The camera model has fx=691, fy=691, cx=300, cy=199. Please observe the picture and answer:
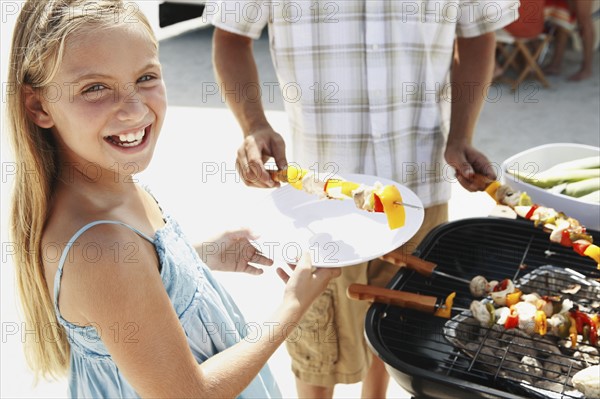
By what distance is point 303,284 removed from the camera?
1.76 metres

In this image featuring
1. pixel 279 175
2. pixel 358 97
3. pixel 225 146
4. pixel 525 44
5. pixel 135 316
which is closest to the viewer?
pixel 135 316

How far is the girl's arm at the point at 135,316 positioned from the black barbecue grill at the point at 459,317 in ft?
1.41

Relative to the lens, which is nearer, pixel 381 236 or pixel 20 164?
pixel 20 164

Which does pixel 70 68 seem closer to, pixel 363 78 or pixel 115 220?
pixel 115 220

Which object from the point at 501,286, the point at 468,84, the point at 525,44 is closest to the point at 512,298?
the point at 501,286

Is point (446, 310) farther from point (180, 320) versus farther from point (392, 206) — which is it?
point (180, 320)

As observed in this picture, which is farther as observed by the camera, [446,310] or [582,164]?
[582,164]

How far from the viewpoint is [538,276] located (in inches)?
73.4

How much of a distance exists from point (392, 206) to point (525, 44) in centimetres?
596

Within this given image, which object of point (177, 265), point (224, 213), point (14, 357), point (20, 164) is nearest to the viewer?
point (20, 164)

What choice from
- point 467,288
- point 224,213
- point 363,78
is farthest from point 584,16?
point 467,288

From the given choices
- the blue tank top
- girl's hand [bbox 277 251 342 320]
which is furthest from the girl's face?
girl's hand [bbox 277 251 342 320]

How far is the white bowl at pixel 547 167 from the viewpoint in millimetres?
2100

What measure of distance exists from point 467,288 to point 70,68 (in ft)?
3.80
